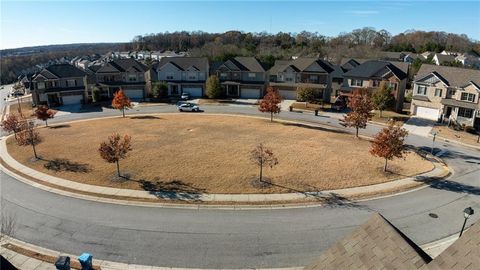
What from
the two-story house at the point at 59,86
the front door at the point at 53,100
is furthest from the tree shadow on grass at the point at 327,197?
the front door at the point at 53,100

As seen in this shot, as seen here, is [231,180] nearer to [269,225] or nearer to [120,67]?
[269,225]

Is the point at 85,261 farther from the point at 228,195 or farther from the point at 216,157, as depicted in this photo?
the point at 216,157

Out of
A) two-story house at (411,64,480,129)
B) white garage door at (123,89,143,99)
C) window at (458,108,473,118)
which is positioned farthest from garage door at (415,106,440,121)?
white garage door at (123,89,143,99)

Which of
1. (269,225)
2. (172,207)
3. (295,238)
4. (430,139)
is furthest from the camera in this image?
(430,139)

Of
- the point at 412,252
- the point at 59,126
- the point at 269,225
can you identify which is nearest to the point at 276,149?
the point at 269,225

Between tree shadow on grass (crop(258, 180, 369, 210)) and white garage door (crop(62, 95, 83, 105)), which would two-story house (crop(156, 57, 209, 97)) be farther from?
tree shadow on grass (crop(258, 180, 369, 210))

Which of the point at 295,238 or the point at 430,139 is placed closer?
the point at 295,238

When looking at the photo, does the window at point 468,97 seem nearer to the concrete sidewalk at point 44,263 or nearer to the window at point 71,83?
the concrete sidewalk at point 44,263
